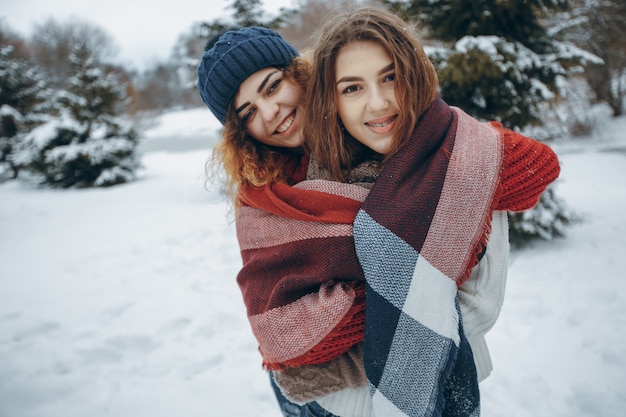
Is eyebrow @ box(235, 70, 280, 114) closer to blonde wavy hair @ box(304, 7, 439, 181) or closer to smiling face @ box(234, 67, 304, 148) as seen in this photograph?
smiling face @ box(234, 67, 304, 148)

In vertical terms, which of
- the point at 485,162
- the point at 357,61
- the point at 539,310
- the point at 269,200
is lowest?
the point at 539,310

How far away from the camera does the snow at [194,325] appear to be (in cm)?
223

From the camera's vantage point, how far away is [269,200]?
1.28 m

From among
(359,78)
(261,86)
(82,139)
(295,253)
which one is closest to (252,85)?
(261,86)

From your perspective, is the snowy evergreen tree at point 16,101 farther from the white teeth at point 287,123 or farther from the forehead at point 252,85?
the white teeth at point 287,123

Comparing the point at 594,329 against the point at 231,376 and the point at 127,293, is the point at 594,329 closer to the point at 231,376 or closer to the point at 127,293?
the point at 231,376

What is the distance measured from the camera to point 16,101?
374 inches

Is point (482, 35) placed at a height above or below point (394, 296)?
above

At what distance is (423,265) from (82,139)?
9727 mm

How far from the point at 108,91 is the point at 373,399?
374 inches

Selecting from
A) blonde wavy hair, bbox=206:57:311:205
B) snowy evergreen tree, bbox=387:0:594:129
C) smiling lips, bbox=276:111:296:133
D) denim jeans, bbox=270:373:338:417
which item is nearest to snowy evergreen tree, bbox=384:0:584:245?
snowy evergreen tree, bbox=387:0:594:129

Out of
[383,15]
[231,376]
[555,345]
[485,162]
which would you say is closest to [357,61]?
[383,15]

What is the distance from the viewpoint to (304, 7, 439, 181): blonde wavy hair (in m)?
1.10

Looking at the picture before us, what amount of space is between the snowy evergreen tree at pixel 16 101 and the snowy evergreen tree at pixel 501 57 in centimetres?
1079
